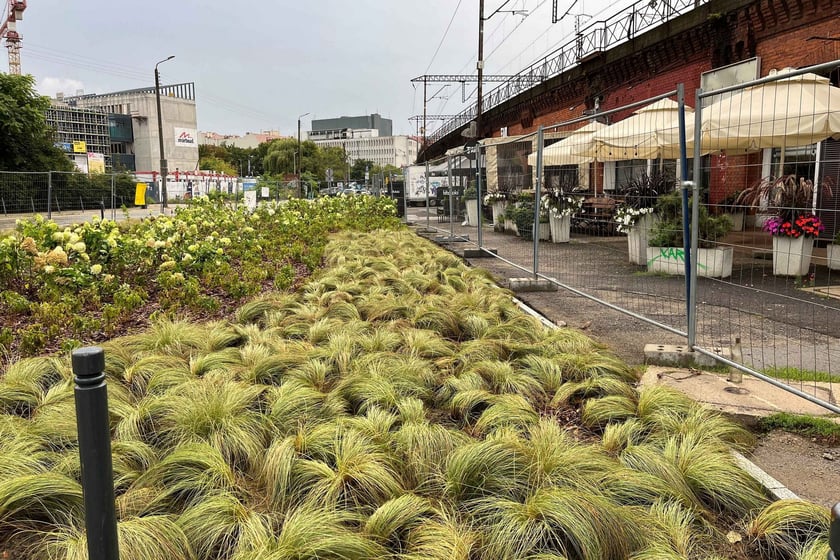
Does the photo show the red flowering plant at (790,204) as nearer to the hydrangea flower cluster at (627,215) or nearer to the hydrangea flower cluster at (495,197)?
the hydrangea flower cluster at (627,215)

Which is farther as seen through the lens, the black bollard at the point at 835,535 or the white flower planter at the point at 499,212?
the white flower planter at the point at 499,212

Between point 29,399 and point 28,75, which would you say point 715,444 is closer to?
point 29,399

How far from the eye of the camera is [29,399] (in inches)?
154

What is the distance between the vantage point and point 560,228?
12828 mm

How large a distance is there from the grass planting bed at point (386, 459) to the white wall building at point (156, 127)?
111 metres

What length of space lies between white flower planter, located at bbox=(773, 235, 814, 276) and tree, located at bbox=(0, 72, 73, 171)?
4325cm

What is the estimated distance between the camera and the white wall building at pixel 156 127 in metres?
111

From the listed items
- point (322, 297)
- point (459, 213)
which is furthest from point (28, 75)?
point (322, 297)

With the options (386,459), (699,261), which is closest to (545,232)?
(699,261)

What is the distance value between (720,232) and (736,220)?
0.86 meters

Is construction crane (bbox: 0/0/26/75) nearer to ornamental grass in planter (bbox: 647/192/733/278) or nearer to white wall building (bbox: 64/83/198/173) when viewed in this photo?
white wall building (bbox: 64/83/198/173)

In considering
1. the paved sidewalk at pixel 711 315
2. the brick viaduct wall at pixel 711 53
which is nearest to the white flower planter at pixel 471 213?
the brick viaduct wall at pixel 711 53

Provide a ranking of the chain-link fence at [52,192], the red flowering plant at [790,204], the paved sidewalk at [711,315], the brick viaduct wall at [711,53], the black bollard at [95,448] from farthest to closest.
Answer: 1. the chain-link fence at [52,192]
2. the brick viaduct wall at [711,53]
3. the red flowering plant at [790,204]
4. the paved sidewalk at [711,315]
5. the black bollard at [95,448]

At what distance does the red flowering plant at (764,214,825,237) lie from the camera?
8.40 metres
